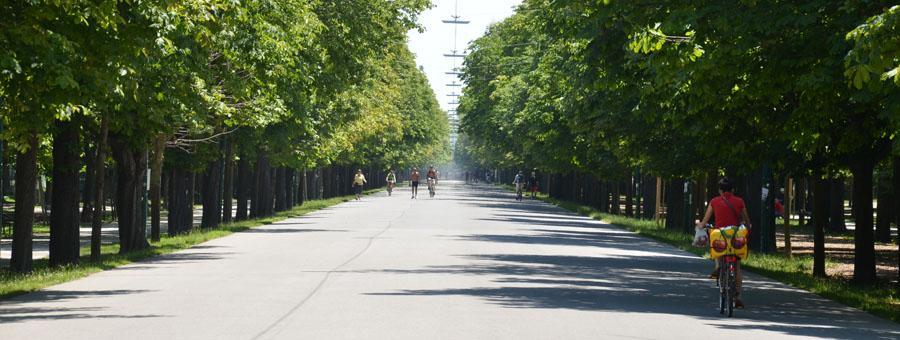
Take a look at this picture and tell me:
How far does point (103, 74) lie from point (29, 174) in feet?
27.7

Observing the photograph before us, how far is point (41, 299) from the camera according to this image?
1922 centimetres

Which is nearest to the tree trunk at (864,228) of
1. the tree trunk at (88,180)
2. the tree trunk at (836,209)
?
the tree trunk at (836,209)

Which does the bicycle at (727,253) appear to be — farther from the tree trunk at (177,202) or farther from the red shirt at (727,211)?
the tree trunk at (177,202)

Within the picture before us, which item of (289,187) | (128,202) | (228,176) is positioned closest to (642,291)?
(128,202)

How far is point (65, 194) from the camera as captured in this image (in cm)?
2800

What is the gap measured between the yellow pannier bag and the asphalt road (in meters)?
0.72

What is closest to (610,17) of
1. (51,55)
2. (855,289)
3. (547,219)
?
(855,289)

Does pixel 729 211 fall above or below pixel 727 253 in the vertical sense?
above

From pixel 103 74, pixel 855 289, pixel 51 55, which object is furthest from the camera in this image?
pixel 855 289

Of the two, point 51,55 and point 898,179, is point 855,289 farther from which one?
point 51,55

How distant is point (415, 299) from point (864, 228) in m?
9.22

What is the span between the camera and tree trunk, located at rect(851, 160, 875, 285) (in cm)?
2467

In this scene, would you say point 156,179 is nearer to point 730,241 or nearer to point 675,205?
point 675,205

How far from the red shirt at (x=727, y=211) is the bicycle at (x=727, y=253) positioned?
0.10m
